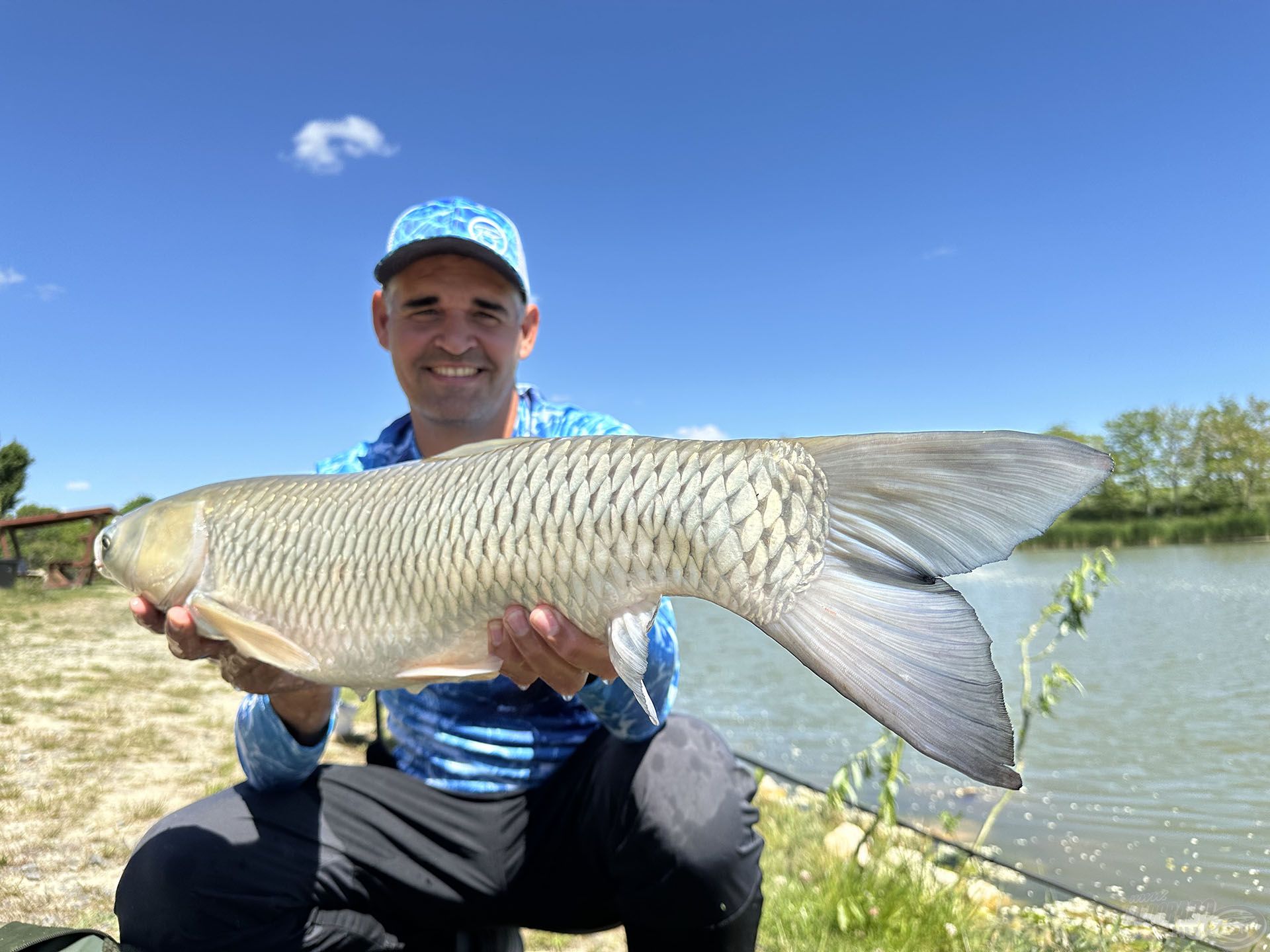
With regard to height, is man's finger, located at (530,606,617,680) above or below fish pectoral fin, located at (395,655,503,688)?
above

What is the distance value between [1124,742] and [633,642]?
4.89 meters

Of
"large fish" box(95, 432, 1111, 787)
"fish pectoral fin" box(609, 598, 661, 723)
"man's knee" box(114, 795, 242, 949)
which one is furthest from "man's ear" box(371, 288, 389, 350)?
"fish pectoral fin" box(609, 598, 661, 723)

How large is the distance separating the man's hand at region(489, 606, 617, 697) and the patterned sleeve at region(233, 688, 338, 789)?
55cm

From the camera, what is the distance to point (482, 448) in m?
1.29

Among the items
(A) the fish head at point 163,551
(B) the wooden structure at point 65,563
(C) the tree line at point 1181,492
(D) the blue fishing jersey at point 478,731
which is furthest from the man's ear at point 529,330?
(C) the tree line at point 1181,492

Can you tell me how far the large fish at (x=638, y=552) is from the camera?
85 centimetres

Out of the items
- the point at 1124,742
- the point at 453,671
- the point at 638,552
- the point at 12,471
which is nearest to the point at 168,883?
the point at 453,671

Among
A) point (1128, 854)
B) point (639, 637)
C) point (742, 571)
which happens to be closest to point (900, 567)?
point (742, 571)

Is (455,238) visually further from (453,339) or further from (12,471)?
(12,471)

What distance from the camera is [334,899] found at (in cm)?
156

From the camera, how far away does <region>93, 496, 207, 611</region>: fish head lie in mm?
1510

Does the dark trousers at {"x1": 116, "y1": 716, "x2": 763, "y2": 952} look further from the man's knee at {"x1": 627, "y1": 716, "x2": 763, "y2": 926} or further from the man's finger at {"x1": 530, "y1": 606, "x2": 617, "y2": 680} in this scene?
the man's finger at {"x1": 530, "y1": 606, "x2": 617, "y2": 680}

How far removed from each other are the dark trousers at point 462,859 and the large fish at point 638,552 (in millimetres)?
394

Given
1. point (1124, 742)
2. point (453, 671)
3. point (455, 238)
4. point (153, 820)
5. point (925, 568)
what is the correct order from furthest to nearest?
1. point (1124, 742)
2. point (153, 820)
3. point (455, 238)
4. point (453, 671)
5. point (925, 568)
